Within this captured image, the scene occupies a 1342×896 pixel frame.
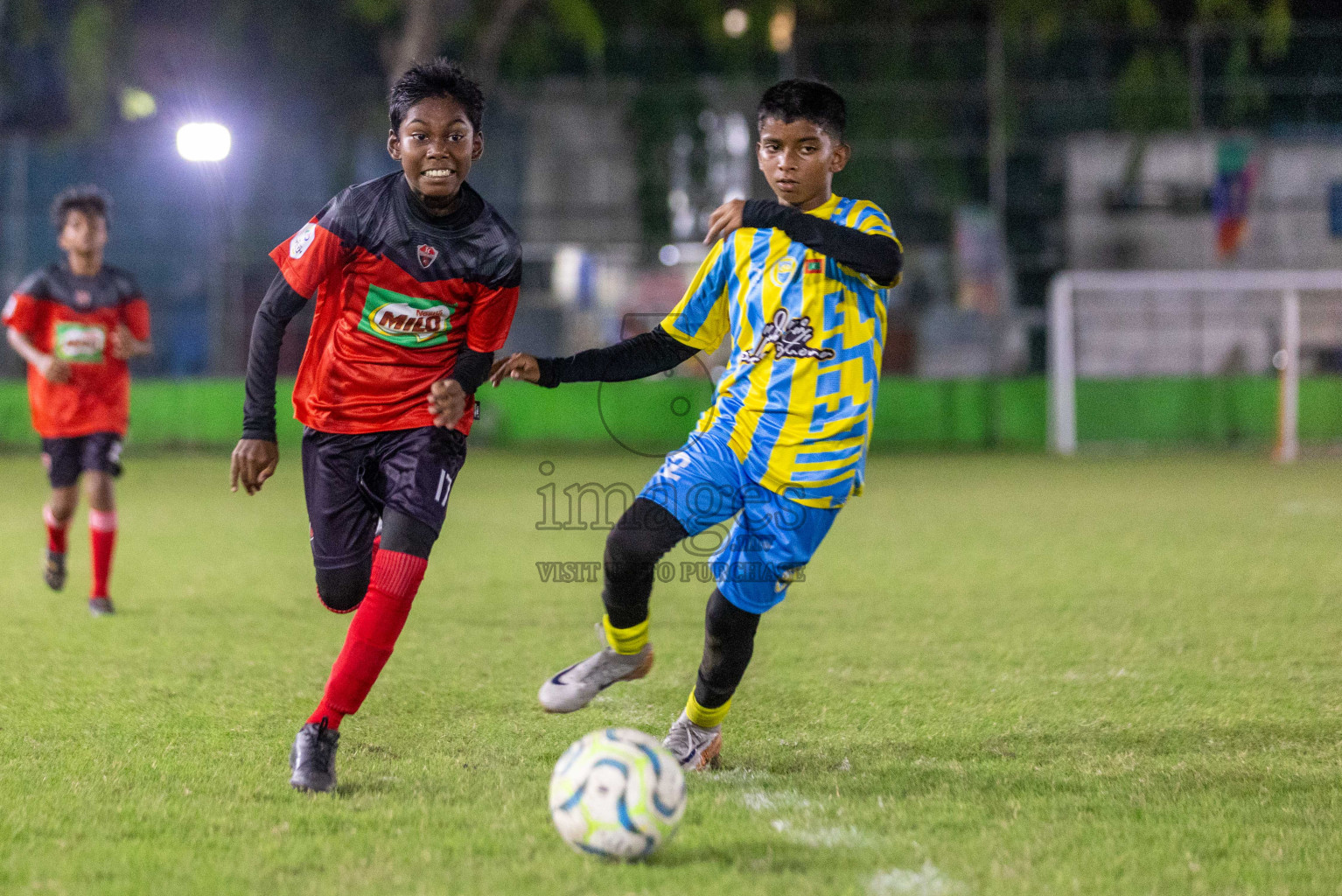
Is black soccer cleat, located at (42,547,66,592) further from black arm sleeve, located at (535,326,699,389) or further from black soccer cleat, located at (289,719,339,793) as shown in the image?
black arm sleeve, located at (535,326,699,389)

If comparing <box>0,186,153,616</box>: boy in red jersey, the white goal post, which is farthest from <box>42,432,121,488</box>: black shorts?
the white goal post

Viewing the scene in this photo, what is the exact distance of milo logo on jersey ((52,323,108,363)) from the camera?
22.8ft

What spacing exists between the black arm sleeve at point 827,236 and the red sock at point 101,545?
4362 mm

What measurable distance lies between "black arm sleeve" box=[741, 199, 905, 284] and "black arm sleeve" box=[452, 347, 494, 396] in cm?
85

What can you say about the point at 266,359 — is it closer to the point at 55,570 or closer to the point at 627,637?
the point at 627,637

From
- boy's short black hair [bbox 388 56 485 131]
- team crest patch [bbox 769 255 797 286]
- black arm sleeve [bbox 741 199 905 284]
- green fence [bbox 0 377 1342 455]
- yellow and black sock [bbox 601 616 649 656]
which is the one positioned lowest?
green fence [bbox 0 377 1342 455]

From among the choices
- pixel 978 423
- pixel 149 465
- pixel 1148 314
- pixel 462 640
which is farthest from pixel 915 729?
pixel 1148 314

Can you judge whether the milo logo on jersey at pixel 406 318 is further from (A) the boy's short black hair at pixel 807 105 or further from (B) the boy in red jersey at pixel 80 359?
(B) the boy in red jersey at pixel 80 359

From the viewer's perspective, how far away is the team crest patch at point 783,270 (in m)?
3.61

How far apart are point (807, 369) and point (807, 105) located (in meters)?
0.71

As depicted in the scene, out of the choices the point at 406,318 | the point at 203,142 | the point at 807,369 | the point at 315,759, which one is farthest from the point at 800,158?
the point at 203,142

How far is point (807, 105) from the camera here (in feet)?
11.9

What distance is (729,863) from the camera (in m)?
2.89

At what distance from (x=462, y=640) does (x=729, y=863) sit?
3115mm
